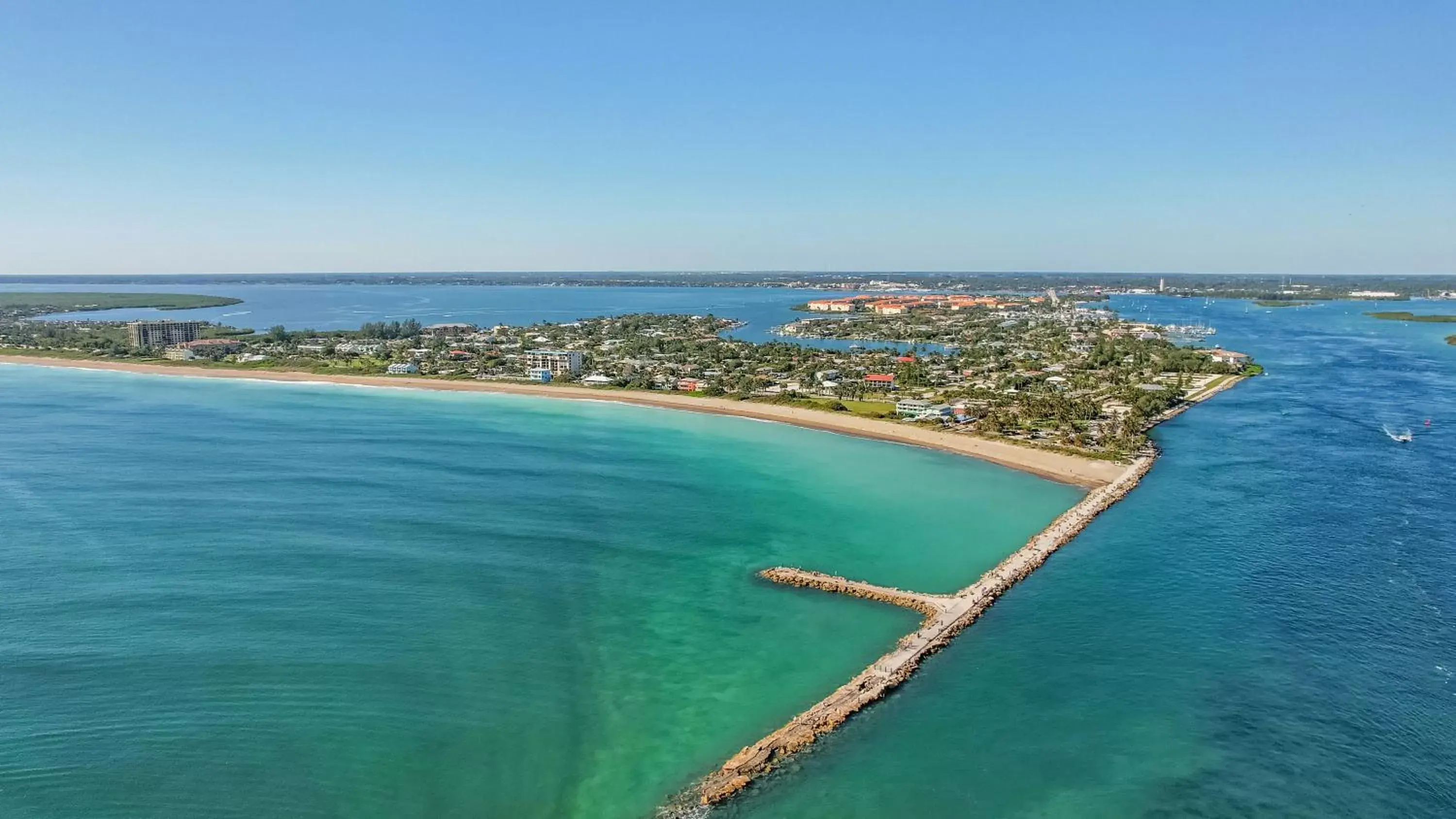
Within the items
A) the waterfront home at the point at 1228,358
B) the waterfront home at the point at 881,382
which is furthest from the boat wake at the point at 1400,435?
the waterfront home at the point at 881,382

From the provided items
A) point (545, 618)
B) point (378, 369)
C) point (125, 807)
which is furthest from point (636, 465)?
point (378, 369)

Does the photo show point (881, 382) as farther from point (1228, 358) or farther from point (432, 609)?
point (432, 609)

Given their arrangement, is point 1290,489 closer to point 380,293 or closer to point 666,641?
point 666,641

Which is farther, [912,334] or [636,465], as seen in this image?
[912,334]

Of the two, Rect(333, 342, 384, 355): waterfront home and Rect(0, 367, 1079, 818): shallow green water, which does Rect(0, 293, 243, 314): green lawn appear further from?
Rect(0, 367, 1079, 818): shallow green water

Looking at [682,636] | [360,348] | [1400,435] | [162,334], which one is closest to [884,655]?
[682,636]

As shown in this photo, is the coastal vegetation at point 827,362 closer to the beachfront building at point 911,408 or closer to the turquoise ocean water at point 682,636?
the beachfront building at point 911,408
